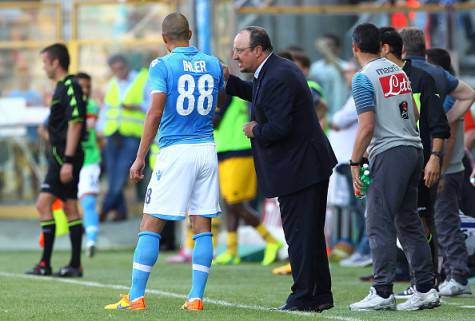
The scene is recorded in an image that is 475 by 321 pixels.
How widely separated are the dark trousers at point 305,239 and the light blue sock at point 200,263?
0.55 m

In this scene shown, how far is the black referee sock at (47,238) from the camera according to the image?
12625 mm

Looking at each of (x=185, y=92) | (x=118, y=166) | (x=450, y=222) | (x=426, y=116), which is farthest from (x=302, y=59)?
(x=118, y=166)

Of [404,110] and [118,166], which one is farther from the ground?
[404,110]

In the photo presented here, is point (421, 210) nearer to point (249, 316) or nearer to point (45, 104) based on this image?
point (249, 316)

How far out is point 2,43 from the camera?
18938mm

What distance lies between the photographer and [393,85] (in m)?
9.25

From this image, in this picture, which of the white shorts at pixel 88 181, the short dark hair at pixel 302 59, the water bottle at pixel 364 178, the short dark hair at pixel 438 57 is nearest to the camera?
the water bottle at pixel 364 178

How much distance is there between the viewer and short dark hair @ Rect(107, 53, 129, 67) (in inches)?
722

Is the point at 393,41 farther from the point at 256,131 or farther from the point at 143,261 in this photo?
the point at 143,261

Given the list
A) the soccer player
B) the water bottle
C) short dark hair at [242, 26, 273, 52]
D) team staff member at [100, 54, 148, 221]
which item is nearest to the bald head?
short dark hair at [242, 26, 273, 52]

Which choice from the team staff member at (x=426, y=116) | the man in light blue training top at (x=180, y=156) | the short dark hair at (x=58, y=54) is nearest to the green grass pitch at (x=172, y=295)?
the man in light blue training top at (x=180, y=156)

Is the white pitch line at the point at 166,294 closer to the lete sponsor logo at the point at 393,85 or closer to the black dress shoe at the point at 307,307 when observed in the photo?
the black dress shoe at the point at 307,307

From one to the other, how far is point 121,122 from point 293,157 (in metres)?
9.47

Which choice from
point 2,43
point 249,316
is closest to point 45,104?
point 2,43
